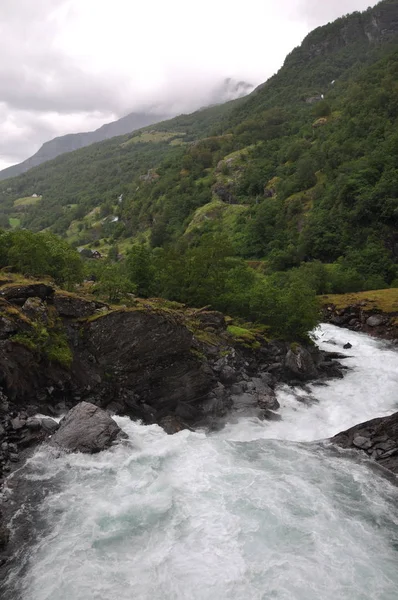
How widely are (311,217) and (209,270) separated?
59348 mm

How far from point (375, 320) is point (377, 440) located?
3543 centimetres

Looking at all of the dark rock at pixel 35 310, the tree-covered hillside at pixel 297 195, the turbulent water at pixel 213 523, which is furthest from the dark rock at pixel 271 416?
the tree-covered hillside at pixel 297 195

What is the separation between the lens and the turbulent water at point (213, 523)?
1300cm

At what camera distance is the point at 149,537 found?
15086mm

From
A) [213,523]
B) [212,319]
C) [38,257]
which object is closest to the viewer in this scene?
[213,523]

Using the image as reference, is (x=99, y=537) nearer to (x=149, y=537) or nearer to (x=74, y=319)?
(x=149, y=537)

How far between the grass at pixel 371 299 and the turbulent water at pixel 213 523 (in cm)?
4049

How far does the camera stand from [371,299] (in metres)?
62.0

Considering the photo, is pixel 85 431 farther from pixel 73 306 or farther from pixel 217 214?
pixel 217 214

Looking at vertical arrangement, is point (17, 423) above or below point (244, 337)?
above

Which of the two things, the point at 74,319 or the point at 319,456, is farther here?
the point at 74,319

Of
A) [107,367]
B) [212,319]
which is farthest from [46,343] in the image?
[212,319]

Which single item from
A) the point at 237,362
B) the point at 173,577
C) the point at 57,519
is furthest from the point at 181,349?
the point at 173,577

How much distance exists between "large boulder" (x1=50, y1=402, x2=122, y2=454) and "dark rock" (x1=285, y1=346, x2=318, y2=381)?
1720cm
